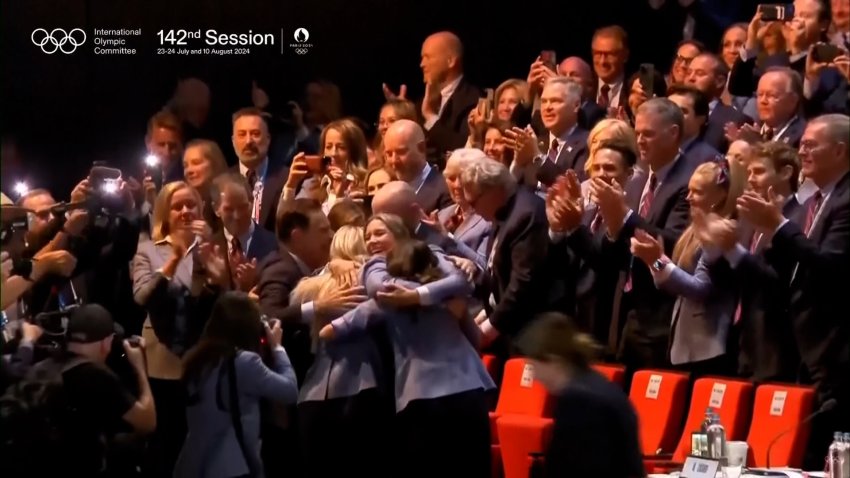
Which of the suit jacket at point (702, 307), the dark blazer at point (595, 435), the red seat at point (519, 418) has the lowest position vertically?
the red seat at point (519, 418)

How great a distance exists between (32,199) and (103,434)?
122cm

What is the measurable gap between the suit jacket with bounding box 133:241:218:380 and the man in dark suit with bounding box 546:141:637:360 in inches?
62.5

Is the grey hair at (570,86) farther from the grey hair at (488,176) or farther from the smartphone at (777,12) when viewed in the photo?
the smartphone at (777,12)

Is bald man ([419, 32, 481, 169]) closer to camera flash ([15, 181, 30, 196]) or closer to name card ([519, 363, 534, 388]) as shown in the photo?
name card ([519, 363, 534, 388])

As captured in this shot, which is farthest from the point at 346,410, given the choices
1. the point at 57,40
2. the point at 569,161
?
the point at 57,40

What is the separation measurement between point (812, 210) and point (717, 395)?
815 millimetres

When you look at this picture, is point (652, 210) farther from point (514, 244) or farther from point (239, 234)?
point (239, 234)

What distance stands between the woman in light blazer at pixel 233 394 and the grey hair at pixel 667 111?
72.3 inches

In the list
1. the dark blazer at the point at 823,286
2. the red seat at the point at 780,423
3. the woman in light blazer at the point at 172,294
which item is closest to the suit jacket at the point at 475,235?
the woman in light blazer at the point at 172,294

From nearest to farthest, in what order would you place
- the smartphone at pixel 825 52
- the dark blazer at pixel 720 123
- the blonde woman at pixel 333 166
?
the smartphone at pixel 825 52
the dark blazer at pixel 720 123
the blonde woman at pixel 333 166

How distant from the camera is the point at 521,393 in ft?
21.2

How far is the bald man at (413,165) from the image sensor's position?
6875 millimetres

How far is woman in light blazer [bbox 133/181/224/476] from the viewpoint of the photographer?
643 cm

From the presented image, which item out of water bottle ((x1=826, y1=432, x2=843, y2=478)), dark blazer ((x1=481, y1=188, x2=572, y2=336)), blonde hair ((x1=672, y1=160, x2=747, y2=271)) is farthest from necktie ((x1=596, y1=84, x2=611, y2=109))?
water bottle ((x1=826, y1=432, x2=843, y2=478))
